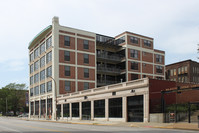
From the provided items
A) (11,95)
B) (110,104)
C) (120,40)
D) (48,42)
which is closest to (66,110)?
(110,104)

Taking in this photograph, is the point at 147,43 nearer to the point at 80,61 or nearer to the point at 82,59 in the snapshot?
the point at 82,59

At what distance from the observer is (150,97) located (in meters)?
30.4

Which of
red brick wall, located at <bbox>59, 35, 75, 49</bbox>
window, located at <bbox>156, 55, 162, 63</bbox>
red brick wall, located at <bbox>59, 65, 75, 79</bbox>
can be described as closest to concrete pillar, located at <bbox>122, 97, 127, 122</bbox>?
red brick wall, located at <bbox>59, 65, 75, 79</bbox>

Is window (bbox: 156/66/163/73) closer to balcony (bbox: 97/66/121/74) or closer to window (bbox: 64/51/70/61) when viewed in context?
balcony (bbox: 97/66/121/74)

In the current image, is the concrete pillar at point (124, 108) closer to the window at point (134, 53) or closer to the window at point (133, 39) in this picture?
the window at point (134, 53)

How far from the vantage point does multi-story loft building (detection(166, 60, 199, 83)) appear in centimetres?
8073

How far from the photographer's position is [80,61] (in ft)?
193

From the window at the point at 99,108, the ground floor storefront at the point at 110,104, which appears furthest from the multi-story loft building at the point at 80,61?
the window at the point at 99,108

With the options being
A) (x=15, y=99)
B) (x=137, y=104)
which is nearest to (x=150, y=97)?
(x=137, y=104)

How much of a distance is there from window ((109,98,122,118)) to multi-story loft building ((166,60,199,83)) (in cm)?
5102

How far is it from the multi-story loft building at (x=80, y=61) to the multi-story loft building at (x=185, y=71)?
1289cm

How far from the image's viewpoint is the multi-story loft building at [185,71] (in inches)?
3178

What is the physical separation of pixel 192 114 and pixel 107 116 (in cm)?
1350

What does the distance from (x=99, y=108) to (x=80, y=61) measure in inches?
820
